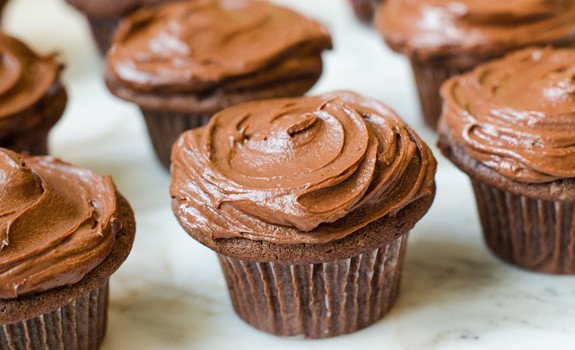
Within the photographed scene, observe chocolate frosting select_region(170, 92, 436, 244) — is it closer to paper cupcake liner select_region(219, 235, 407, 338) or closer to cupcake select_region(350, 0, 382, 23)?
paper cupcake liner select_region(219, 235, 407, 338)

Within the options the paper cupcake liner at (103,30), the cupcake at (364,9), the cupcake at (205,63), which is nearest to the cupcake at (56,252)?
the cupcake at (205,63)

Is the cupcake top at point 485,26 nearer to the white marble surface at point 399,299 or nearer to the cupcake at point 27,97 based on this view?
the white marble surface at point 399,299

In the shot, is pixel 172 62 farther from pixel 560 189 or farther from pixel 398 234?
pixel 560 189

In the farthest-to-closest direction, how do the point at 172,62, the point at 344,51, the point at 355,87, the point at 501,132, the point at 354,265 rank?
the point at 344,51 < the point at 355,87 < the point at 172,62 < the point at 501,132 < the point at 354,265

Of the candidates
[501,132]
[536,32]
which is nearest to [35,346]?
[501,132]

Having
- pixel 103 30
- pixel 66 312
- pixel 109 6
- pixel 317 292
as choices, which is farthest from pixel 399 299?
pixel 103 30


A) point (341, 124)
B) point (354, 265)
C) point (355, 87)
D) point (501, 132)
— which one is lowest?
point (355, 87)

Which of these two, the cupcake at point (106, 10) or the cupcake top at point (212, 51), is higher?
the cupcake top at point (212, 51)
